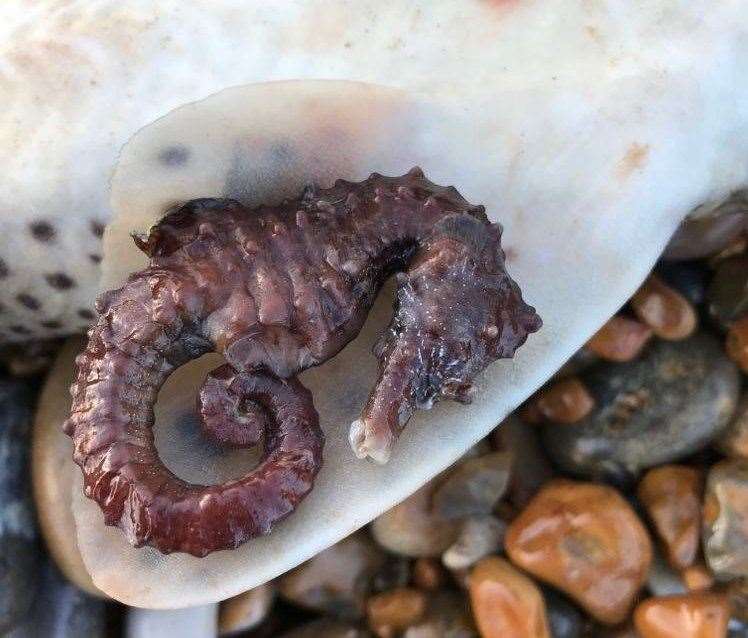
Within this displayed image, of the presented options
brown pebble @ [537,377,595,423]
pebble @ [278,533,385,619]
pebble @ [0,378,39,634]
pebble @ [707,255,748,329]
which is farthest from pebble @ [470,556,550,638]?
pebble @ [0,378,39,634]

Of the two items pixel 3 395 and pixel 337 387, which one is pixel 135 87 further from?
pixel 3 395

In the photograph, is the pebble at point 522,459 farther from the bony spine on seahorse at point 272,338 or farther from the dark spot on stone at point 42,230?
the dark spot on stone at point 42,230

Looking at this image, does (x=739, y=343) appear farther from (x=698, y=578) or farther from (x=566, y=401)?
(x=698, y=578)

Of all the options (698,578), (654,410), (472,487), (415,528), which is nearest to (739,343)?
(654,410)

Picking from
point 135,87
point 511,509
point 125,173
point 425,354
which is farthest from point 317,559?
point 135,87

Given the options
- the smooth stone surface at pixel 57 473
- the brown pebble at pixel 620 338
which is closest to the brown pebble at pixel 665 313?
the brown pebble at pixel 620 338
